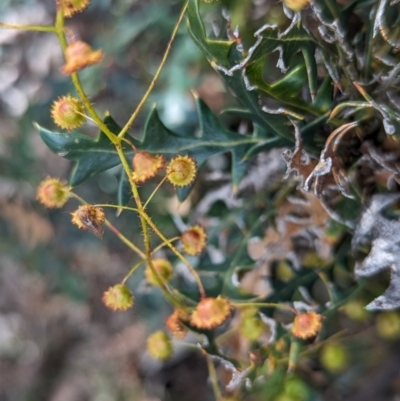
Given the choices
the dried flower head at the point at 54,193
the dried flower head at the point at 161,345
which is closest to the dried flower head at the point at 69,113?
the dried flower head at the point at 54,193

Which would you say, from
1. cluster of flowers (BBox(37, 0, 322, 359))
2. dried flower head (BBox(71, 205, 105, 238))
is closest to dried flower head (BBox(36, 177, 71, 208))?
cluster of flowers (BBox(37, 0, 322, 359))

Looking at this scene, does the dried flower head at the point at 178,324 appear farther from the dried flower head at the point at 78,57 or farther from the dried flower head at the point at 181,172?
the dried flower head at the point at 78,57

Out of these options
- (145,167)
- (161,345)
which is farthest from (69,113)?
(161,345)

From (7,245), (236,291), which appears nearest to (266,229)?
(236,291)

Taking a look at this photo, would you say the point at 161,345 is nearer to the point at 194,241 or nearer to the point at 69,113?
the point at 194,241

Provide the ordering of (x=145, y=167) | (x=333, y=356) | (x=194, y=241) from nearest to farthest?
1. (x=145, y=167)
2. (x=194, y=241)
3. (x=333, y=356)

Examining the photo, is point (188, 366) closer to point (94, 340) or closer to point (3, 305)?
point (94, 340)
